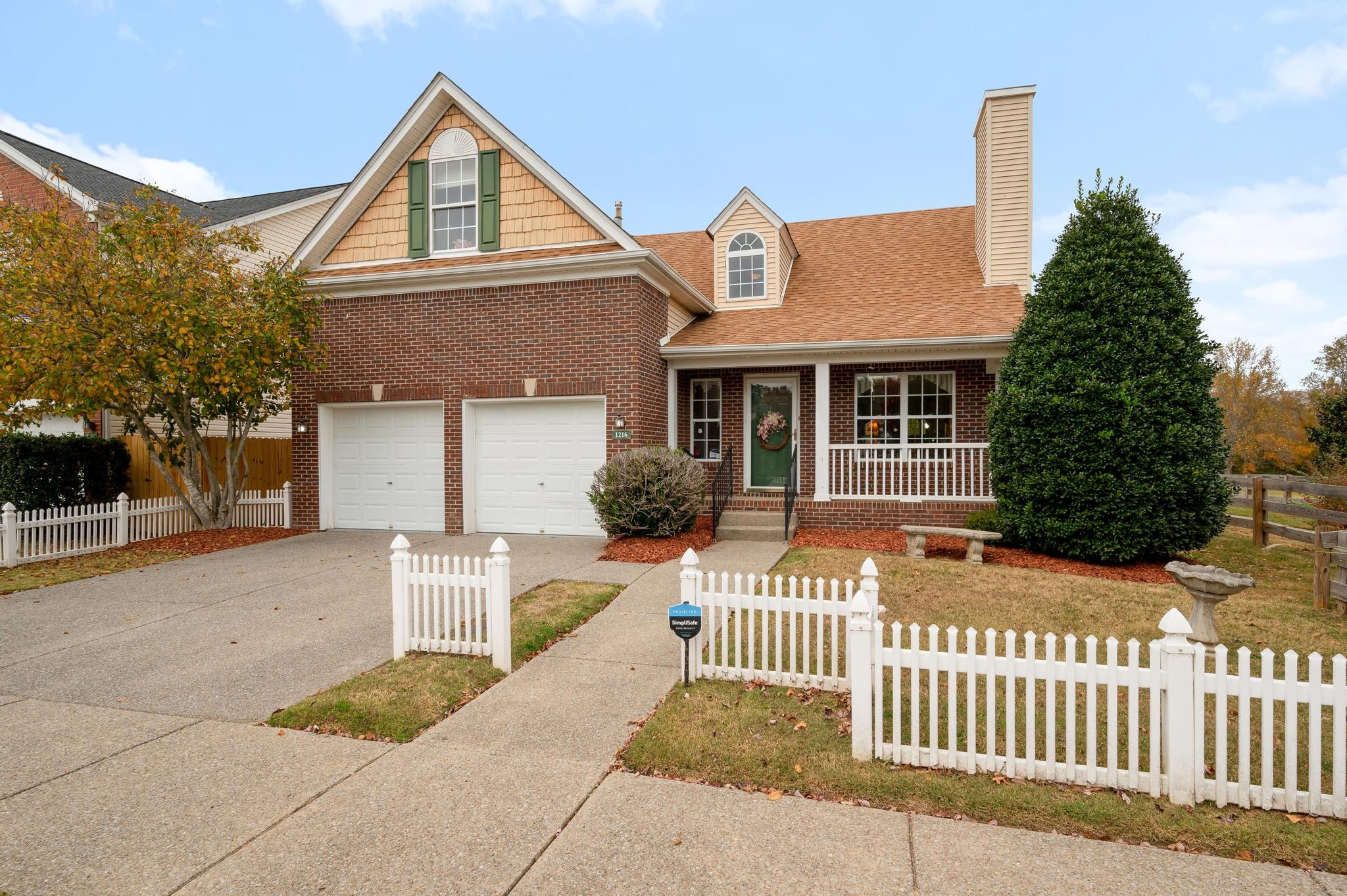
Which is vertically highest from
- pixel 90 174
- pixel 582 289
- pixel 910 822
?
pixel 90 174

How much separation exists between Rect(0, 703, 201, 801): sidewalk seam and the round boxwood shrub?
658cm

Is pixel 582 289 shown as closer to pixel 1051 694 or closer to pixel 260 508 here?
pixel 260 508

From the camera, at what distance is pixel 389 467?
13023 millimetres

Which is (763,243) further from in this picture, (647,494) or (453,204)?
(647,494)

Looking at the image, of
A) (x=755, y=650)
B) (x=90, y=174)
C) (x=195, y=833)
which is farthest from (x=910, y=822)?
(x=90, y=174)

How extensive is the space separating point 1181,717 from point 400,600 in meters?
5.45

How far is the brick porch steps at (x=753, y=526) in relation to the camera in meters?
11.5

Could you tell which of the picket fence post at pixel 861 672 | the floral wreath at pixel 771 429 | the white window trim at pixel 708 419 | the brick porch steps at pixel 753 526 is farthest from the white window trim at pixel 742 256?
the picket fence post at pixel 861 672

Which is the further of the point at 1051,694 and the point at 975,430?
the point at 975,430

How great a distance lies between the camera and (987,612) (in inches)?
274

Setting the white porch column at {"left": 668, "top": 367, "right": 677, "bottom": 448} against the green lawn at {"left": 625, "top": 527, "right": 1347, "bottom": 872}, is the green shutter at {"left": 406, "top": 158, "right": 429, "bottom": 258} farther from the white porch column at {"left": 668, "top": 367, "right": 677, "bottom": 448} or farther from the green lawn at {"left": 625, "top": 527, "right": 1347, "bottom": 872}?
the green lawn at {"left": 625, "top": 527, "right": 1347, "bottom": 872}

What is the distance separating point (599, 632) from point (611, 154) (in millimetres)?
21950

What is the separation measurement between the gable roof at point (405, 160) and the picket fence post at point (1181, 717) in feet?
31.6

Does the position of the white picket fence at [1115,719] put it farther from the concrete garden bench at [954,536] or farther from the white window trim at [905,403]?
the white window trim at [905,403]
